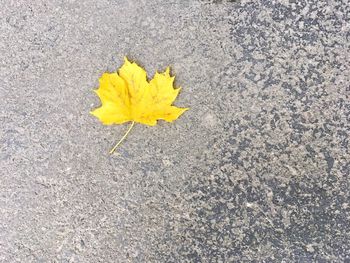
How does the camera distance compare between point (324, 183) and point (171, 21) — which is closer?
point (324, 183)

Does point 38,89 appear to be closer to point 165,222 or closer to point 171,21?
point 171,21

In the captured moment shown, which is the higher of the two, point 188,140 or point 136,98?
point 136,98

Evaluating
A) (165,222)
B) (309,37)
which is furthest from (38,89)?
(309,37)
